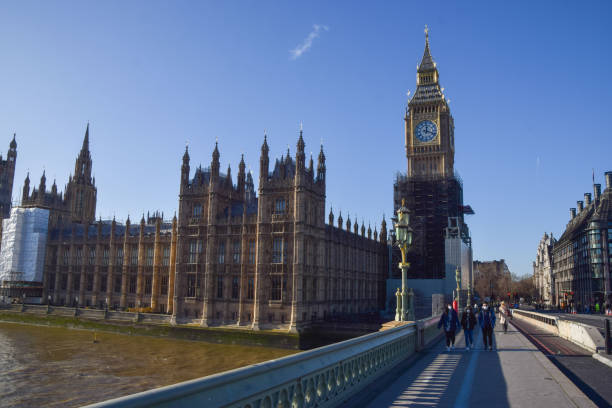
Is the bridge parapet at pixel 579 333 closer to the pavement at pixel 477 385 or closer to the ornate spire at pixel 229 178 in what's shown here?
the pavement at pixel 477 385

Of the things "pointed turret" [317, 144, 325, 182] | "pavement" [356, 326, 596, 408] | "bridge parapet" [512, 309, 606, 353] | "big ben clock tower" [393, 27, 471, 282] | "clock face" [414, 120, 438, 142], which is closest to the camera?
"pavement" [356, 326, 596, 408]

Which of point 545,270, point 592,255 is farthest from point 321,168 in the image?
point 545,270

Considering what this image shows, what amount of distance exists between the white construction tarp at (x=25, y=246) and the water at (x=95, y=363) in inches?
926

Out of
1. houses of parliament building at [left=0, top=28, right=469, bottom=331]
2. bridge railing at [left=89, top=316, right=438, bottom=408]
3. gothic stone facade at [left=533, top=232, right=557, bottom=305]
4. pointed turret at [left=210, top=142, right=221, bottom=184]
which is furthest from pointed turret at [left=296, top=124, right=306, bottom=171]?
gothic stone facade at [left=533, top=232, right=557, bottom=305]

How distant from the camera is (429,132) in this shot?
90.7m

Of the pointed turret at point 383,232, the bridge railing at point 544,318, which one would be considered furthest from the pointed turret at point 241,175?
the bridge railing at point 544,318

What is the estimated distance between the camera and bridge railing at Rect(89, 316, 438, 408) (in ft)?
17.4

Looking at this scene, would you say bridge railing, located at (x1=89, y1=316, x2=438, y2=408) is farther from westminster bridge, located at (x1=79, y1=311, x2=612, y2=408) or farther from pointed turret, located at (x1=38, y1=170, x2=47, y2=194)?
pointed turret, located at (x1=38, y1=170, x2=47, y2=194)

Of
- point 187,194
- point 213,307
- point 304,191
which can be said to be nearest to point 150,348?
point 213,307

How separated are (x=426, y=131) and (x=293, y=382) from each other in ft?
290

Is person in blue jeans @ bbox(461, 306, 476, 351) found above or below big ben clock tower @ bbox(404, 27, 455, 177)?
below

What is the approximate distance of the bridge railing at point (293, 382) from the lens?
17.4 feet

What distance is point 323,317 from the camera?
181 feet

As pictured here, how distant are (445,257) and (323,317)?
28.7 meters
